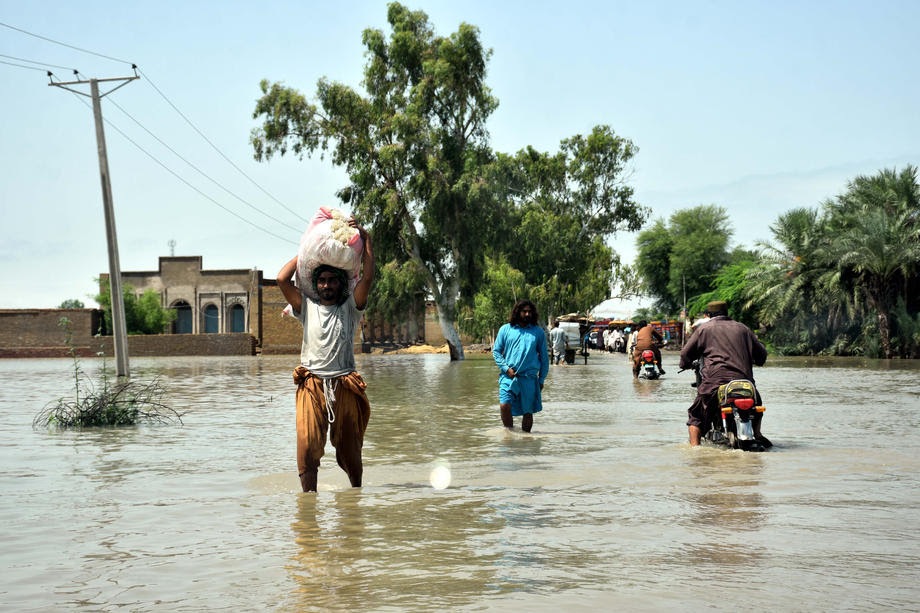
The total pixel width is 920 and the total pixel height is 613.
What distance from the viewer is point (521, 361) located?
1222 centimetres

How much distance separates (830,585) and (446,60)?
142 ft

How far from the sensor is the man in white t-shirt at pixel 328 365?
24.0 feet

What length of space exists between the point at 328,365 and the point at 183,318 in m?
81.8

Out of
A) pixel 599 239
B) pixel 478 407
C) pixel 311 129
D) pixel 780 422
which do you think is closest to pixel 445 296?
pixel 311 129

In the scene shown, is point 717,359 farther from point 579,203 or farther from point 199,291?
point 199,291

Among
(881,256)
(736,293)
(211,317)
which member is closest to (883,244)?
(881,256)

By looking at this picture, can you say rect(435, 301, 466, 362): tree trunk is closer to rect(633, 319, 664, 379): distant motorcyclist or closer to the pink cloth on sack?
rect(633, 319, 664, 379): distant motorcyclist

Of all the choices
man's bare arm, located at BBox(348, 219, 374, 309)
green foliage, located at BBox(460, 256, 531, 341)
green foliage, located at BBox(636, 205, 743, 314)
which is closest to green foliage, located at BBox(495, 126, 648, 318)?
green foliage, located at BBox(460, 256, 531, 341)

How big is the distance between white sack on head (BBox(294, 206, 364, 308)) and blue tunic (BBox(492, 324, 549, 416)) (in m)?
4.97

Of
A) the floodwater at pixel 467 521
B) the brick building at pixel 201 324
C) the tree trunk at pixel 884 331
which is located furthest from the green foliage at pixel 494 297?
the floodwater at pixel 467 521

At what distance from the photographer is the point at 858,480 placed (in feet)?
28.7

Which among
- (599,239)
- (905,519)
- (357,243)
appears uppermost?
(599,239)

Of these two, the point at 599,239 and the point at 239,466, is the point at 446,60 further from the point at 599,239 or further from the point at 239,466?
the point at 239,466

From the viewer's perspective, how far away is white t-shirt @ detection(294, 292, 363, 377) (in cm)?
735
